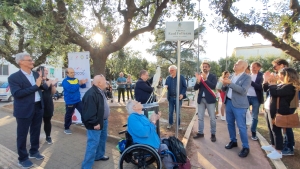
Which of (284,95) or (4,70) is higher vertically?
(4,70)

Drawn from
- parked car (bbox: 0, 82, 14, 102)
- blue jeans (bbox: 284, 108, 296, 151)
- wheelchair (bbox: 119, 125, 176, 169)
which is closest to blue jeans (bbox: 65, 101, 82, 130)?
wheelchair (bbox: 119, 125, 176, 169)

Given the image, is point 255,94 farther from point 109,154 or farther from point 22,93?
point 22,93

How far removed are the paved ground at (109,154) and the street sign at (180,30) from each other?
2347 mm

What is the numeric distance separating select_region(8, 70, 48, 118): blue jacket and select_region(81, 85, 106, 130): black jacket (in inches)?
37.4

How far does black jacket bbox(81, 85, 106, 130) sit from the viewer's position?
2.88 metres

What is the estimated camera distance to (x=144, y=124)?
112 inches

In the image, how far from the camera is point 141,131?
279 centimetres

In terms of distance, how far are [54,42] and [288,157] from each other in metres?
6.37

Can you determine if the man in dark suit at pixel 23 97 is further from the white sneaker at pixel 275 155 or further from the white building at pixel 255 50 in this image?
the white building at pixel 255 50

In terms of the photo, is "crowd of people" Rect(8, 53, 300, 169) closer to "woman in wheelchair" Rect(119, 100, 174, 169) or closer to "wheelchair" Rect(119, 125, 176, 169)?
"woman in wheelchair" Rect(119, 100, 174, 169)

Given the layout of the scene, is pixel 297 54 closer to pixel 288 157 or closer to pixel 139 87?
pixel 288 157

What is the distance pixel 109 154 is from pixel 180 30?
2861 mm

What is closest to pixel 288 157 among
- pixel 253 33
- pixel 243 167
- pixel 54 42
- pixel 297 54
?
pixel 243 167

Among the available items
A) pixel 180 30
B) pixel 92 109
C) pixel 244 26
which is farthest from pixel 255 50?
pixel 92 109
